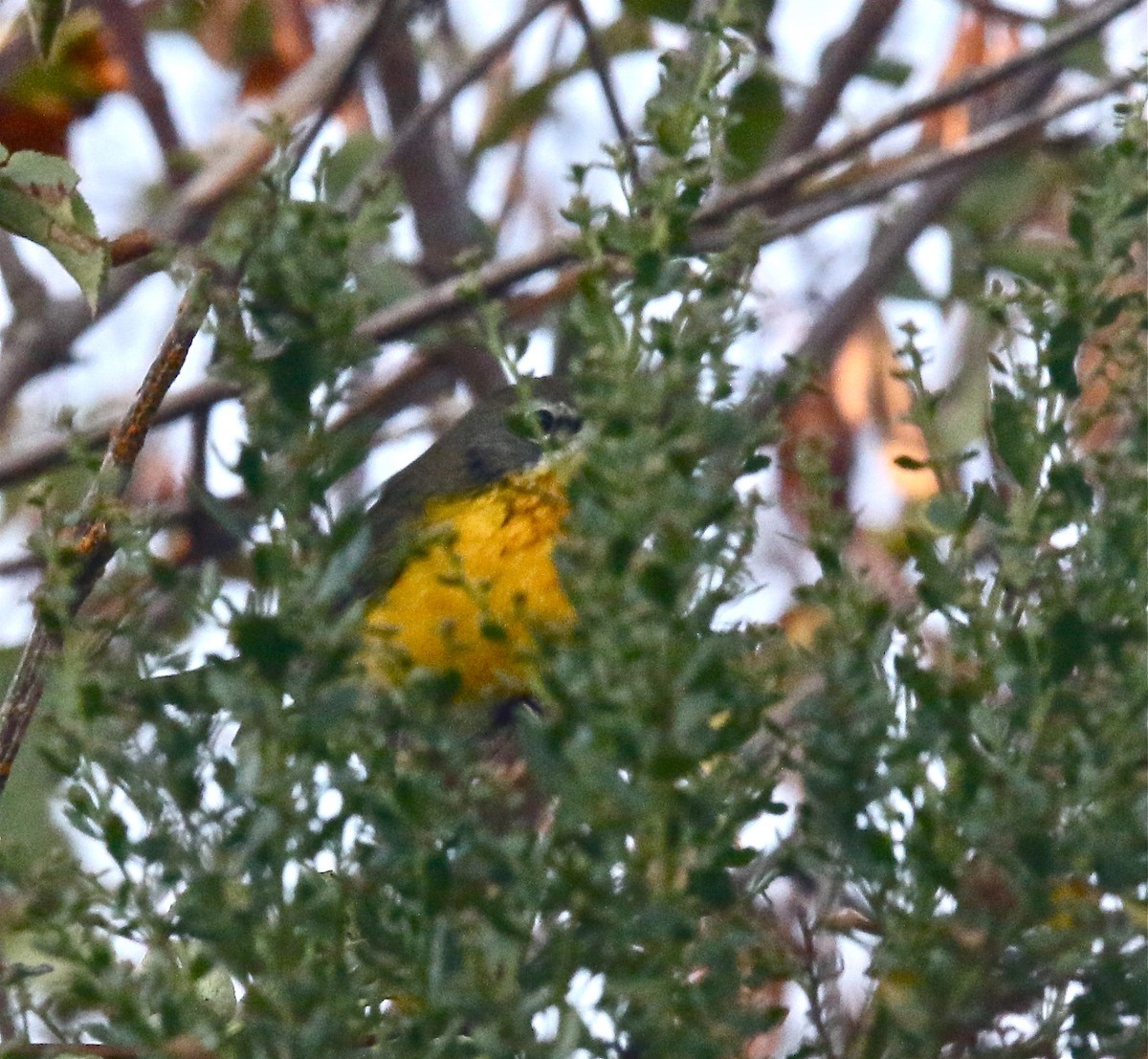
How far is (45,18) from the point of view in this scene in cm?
79

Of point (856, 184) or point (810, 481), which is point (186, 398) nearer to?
point (856, 184)

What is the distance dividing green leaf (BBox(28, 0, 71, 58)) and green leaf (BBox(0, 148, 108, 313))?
0.07 m

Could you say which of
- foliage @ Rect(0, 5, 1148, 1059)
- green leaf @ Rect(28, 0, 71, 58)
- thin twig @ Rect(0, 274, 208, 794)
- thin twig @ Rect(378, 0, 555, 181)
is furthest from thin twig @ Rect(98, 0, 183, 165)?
foliage @ Rect(0, 5, 1148, 1059)

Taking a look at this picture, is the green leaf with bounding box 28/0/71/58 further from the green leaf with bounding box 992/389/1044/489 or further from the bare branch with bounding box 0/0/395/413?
the bare branch with bounding box 0/0/395/413

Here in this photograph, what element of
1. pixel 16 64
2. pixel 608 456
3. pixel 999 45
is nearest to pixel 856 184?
pixel 999 45

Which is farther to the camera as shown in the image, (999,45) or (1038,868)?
(999,45)

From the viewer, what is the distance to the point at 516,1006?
0.51 m

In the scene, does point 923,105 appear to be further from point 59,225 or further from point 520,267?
point 59,225

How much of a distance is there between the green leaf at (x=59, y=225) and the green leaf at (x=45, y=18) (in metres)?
0.07

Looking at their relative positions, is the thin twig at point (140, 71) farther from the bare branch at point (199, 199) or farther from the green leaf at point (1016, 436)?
the green leaf at point (1016, 436)

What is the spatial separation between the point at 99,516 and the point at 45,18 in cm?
29

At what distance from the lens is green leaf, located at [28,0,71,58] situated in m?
0.78

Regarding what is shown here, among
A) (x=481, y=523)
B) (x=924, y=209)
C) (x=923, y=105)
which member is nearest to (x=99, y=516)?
(x=481, y=523)

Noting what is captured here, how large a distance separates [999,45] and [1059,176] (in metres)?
0.37
